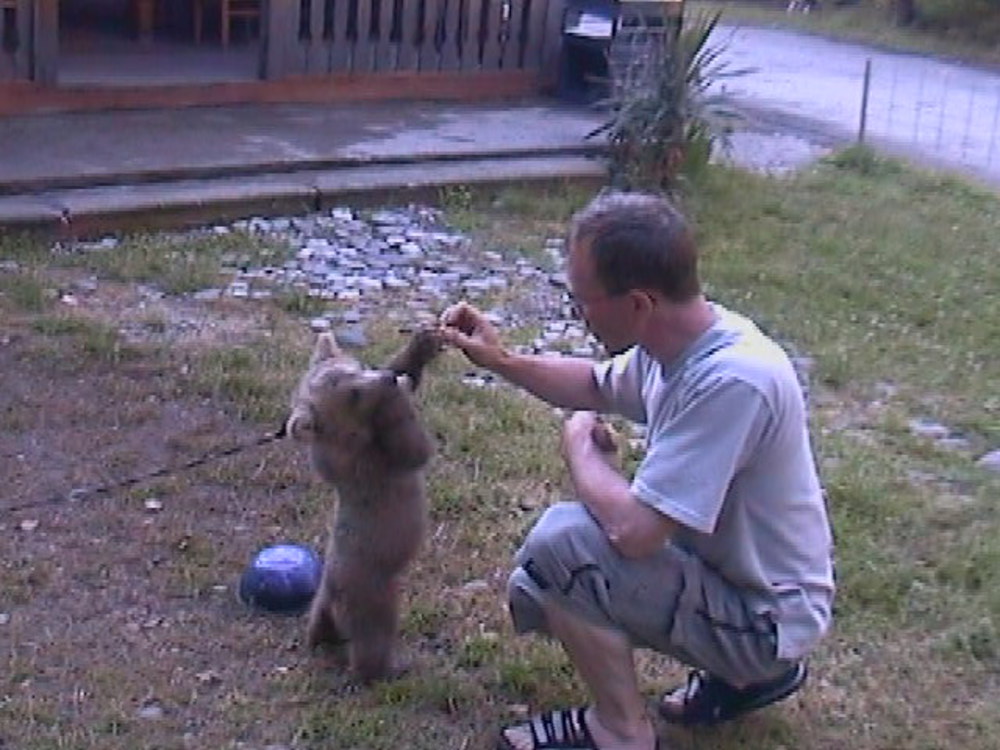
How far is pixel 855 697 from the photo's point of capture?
404 centimetres

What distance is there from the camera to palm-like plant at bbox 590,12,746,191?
27.9 ft

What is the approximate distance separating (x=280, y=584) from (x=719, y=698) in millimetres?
1097

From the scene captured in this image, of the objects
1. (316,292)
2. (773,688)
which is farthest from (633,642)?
(316,292)

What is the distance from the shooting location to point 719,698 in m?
3.76

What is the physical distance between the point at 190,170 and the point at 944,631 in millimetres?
4441

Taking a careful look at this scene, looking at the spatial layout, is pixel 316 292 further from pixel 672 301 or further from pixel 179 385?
pixel 672 301

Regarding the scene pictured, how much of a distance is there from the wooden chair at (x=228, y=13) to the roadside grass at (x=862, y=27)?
342 inches

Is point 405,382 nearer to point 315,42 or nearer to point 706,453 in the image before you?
point 706,453

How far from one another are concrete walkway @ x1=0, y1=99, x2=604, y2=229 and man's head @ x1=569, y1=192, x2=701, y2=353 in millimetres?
4146

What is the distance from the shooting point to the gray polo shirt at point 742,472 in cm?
324

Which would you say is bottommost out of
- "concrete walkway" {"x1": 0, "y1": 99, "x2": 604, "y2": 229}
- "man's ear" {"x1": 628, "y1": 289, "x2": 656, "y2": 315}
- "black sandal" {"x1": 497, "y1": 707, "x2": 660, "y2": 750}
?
"black sandal" {"x1": 497, "y1": 707, "x2": 660, "y2": 750}

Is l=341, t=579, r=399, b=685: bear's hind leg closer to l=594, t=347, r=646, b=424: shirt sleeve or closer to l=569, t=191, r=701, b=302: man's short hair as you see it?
l=594, t=347, r=646, b=424: shirt sleeve

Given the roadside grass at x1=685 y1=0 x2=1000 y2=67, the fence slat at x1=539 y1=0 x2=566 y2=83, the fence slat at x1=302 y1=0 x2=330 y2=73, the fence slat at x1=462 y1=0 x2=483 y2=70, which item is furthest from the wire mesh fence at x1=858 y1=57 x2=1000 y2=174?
the fence slat at x1=302 y1=0 x2=330 y2=73

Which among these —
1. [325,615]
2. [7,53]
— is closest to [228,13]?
[7,53]
